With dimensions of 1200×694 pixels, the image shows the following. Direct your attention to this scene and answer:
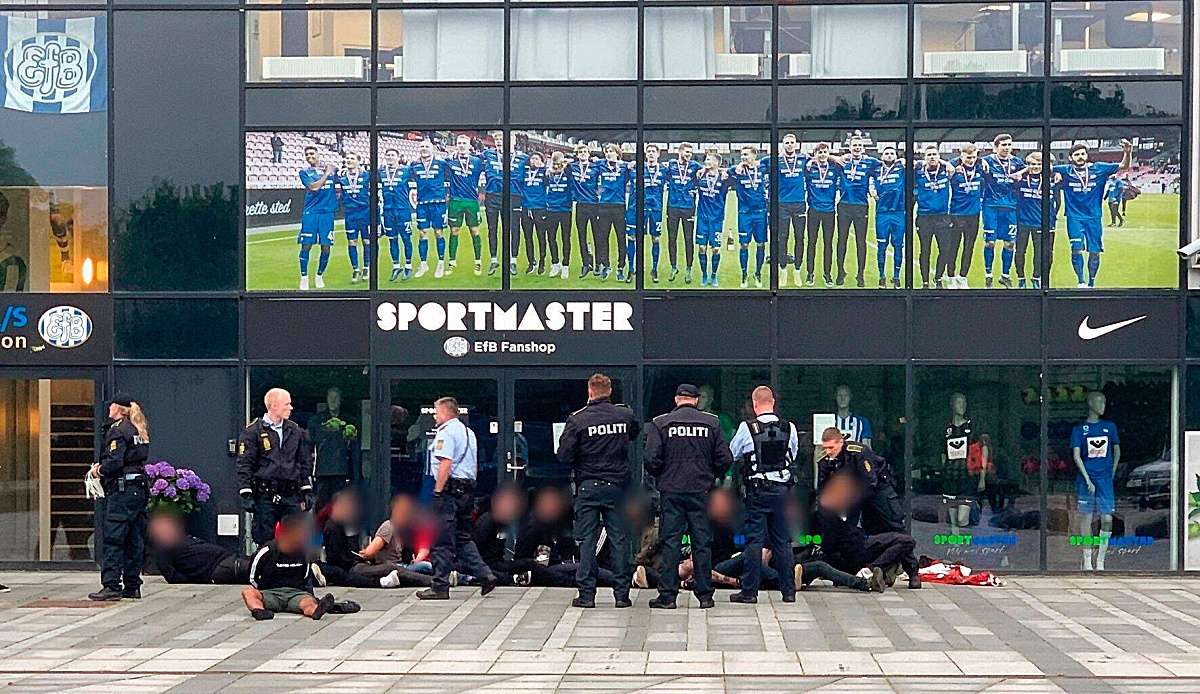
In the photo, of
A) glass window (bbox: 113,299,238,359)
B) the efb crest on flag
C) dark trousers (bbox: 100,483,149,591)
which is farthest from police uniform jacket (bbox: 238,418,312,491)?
the efb crest on flag

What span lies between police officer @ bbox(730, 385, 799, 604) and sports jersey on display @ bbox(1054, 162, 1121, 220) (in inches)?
164

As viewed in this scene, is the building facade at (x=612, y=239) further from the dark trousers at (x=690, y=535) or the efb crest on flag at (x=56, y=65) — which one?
the dark trousers at (x=690, y=535)

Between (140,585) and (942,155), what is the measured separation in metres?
8.38

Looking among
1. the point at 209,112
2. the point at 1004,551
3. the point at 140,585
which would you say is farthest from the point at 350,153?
the point at 1004,551

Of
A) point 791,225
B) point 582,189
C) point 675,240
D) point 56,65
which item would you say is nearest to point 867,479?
point 791,225

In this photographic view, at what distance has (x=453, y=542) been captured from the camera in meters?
14.2

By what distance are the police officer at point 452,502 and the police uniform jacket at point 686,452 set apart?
163 centimetres

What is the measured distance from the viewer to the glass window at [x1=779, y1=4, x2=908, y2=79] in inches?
637

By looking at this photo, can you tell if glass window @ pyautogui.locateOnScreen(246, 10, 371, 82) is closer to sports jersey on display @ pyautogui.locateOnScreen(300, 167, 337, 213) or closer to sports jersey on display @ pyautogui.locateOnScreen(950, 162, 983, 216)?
sports jersey on display @ pyautogui.locateOnScreen(300, 167, 337, 213)

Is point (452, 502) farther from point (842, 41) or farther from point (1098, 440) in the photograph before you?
point (1098, 440)

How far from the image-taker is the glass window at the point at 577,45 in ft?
53.4

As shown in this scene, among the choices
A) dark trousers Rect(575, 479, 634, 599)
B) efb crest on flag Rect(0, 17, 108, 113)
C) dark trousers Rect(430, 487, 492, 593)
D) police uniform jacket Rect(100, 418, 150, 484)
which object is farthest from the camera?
efb crest on flag Rect(0, 17, 108, 113)

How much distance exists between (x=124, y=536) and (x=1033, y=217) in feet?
29.0

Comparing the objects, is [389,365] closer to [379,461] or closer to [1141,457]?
[379,461]
